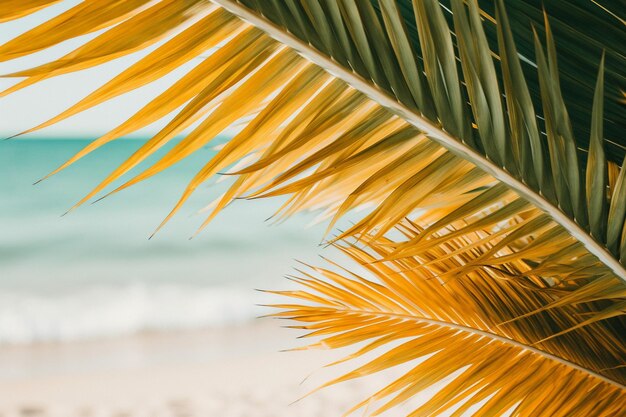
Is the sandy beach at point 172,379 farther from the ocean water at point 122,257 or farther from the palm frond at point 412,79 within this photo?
the palm frond at point 412,79

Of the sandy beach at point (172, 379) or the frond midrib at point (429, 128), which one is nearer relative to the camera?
the frond midrib at point (429, 128)

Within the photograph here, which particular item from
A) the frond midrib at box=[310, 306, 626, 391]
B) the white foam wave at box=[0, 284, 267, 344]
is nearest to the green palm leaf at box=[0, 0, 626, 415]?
the frond midrib at box=[310, 306, 626, 391]

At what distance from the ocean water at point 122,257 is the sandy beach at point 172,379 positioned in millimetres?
537

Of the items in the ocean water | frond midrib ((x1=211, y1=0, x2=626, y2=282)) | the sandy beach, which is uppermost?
the ocean water

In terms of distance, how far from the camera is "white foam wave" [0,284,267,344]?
202 inches

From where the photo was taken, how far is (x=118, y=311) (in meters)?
5.91

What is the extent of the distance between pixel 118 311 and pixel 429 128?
19.2ft

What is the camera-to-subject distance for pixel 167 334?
4918mm

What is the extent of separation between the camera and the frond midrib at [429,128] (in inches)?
18.5

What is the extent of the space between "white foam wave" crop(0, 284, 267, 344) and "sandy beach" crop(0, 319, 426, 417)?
15.5 inches

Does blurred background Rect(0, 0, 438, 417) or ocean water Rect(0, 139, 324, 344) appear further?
ocean water Rect(0, 139, 324, 344)

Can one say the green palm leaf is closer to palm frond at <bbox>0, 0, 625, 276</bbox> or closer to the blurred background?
palm frond at <bbox>0, 0, 625, 276</bbox>

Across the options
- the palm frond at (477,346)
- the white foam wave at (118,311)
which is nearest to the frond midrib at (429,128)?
the palm frond at (477,346)

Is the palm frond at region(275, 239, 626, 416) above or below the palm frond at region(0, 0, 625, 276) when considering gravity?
below
